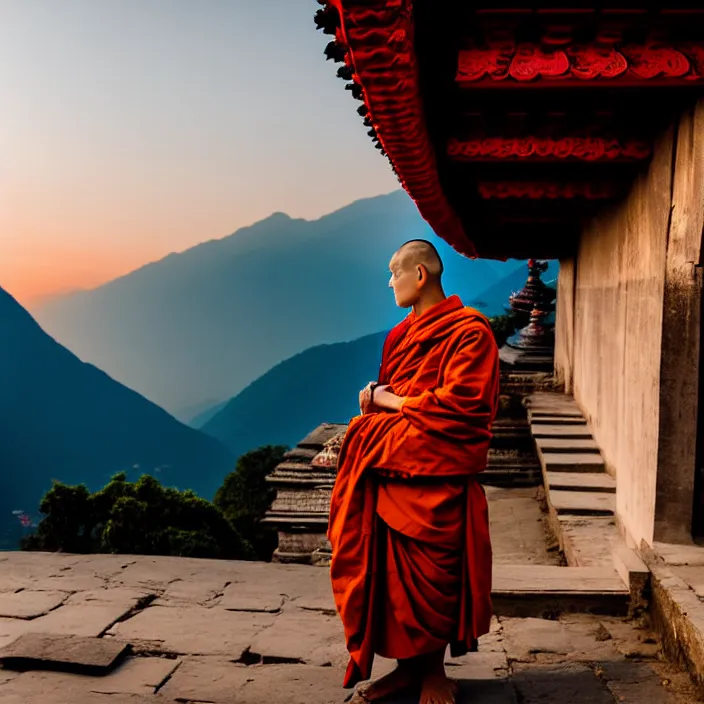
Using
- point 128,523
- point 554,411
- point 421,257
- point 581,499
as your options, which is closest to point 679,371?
point 421,257

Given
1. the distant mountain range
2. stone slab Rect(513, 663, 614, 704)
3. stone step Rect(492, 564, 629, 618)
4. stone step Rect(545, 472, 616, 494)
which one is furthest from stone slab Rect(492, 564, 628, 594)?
the distant mountain range

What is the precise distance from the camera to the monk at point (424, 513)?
2.79m

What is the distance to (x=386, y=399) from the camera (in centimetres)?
A: 296

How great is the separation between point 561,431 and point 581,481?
55.9 inches

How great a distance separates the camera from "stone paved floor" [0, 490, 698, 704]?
312 centimetres

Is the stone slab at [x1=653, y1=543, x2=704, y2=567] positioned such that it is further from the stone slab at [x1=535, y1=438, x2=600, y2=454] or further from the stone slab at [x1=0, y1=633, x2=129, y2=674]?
the stone slab at [x1=535, y1=438, x2=600, y2=454]

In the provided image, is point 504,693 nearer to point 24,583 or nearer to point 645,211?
point 645,211

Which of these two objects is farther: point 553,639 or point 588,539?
point 588,539

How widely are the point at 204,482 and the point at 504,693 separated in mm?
80451

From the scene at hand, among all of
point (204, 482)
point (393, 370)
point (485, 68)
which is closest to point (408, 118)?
point (485, 68)

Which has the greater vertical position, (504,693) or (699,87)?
(699,87)

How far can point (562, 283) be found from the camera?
10812mm

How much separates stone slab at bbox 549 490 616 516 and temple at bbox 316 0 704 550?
36 cm

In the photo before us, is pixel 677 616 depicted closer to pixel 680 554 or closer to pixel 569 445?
pixel 680 554
